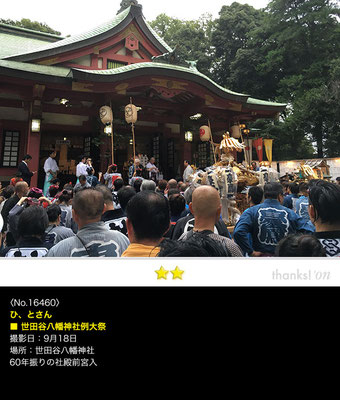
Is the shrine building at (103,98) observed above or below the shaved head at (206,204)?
above

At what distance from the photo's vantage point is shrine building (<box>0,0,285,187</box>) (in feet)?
32.9

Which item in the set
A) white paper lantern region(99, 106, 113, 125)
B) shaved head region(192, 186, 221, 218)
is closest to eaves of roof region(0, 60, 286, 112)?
white paper lantern region(99, 106, 113, 125)

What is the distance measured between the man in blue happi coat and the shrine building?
828cm

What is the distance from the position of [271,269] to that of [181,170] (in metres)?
11.8

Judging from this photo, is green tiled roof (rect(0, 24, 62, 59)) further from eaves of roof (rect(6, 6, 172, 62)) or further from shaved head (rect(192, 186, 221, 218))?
shaved head (rect(192, 186, 221, 218))

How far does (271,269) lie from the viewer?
4.89 ft

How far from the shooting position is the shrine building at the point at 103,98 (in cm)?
1004

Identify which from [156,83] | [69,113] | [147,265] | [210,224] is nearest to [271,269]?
[147,265]

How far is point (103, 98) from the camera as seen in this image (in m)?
11.1

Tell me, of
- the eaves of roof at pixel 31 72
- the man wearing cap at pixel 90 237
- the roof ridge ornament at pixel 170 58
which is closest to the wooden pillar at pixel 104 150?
the eaves of roof at pixel 31 72

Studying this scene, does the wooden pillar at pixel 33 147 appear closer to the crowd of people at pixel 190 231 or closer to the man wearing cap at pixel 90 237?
the crowd of people at pixel 190 231

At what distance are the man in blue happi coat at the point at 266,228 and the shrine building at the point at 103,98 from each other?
828cm

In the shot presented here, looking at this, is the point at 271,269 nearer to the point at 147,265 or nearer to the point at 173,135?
the point at 147,265

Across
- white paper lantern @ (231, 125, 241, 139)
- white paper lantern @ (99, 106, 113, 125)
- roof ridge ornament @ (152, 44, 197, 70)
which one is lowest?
white paper lantern @ (99, 106, 113, 125)
